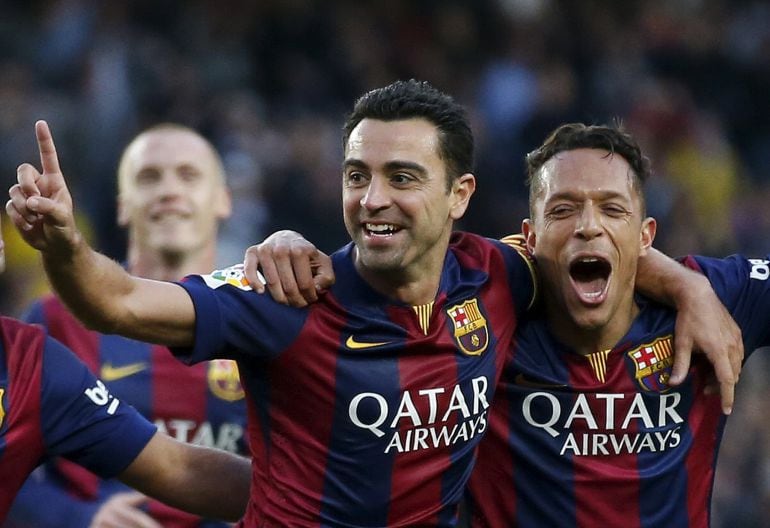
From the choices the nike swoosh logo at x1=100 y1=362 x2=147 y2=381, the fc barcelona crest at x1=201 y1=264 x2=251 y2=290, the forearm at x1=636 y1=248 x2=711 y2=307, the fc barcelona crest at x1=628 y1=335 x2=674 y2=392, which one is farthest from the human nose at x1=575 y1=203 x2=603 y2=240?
the nike swoosh logo at x1=100 y1=362 x2=147 y2=381

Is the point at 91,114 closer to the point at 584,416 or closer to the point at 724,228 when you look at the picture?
the point at 724,228

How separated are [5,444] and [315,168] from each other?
681 cm

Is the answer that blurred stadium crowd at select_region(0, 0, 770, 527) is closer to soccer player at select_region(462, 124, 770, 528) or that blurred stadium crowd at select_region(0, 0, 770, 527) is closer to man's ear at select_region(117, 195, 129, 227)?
man's ear at select_region(117, 195, 129, 227)

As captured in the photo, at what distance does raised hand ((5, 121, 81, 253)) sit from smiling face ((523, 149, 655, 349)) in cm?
164

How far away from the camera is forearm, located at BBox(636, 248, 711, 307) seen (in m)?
4.54

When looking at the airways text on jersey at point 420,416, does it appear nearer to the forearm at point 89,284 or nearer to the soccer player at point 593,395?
the soccer player at point 593,395

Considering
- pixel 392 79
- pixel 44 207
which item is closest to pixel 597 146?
pixel 44 207

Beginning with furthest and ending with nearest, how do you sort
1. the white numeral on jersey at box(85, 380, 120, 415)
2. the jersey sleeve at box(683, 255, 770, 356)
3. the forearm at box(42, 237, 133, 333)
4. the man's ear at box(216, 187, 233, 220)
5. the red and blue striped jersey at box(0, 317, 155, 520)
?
the man's ear at box(216, 187, 233, 220)
the jersey sleeve at box(683, 255, 770, 356)
the white numeral on jersey at box(85, 380, 120, 415)
the red and blue striped jersey at box(0, 317, 155, 520)
the forearm at box(42, 237, 133, 333)

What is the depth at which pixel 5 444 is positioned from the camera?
383cm

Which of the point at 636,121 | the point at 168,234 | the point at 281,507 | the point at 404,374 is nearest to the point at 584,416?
the point at 404,374

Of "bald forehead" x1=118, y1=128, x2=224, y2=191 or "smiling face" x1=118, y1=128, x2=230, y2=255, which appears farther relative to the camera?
"bald forehead" x1=118, y1=128, x2=224, y2=191

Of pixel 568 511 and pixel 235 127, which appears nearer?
pixel 568 511

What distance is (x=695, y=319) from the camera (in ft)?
14.6

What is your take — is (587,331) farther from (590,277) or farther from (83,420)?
(83,420)
